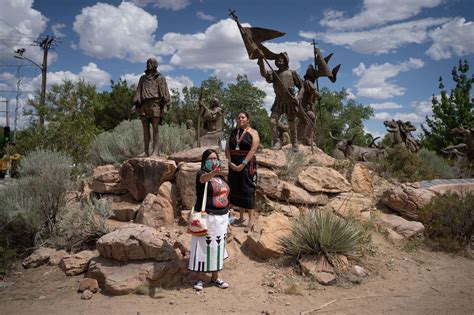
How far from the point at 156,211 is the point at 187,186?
2.19 feet

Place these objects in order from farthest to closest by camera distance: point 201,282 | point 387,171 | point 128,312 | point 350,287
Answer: point 387,171 < point 350,287 < point 201,282 < point 128,312

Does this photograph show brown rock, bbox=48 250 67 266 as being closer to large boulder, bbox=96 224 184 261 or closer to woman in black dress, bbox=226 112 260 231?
large boulder, bbox=96 224 184 261

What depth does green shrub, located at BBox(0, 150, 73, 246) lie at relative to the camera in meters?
5.66

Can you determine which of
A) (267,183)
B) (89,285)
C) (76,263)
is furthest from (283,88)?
(89,285)

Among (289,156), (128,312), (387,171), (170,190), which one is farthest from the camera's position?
(387,171)

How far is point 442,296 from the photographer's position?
14.7ft

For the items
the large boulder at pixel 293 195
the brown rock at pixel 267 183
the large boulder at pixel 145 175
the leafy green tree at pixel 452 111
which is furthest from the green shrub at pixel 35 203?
the leafy green tree at pixel 452 111

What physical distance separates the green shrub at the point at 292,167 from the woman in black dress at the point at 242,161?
77.6 inches

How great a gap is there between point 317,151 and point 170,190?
4.73m

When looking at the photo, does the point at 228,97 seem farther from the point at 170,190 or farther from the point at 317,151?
the point at 170,190

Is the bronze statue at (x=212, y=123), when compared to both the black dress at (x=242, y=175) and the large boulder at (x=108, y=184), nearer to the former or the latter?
the large boulder at (x=108, y=184)

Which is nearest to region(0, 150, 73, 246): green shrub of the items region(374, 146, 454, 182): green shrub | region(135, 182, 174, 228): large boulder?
region(135, 182, 174, 228): large boulder

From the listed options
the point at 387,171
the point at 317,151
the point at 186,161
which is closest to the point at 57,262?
the point at 186,161

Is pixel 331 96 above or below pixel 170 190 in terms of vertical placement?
above
